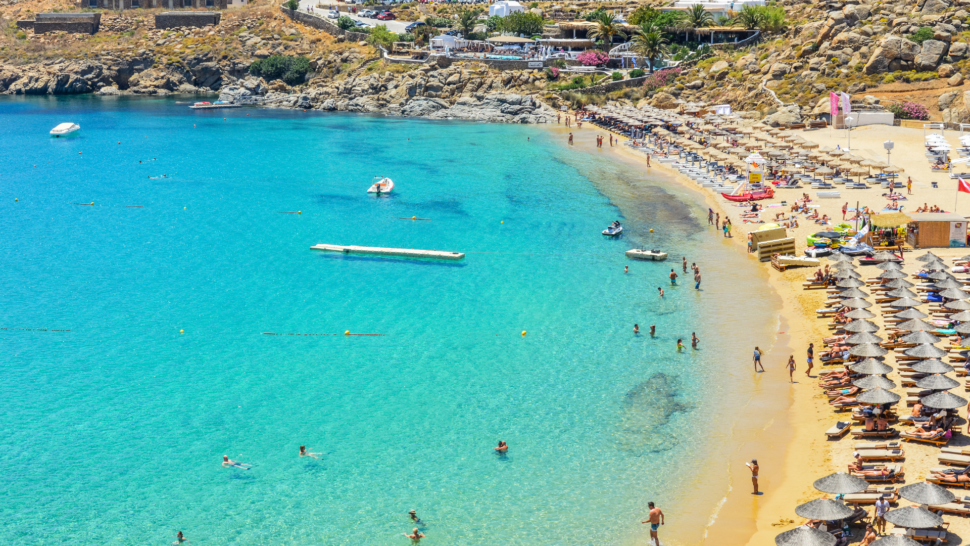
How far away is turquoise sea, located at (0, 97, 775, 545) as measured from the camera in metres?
24.9

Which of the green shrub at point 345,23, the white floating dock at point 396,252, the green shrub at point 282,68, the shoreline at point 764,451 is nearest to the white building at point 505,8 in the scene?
the green shrub at point 345,23

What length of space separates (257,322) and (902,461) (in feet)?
91.4

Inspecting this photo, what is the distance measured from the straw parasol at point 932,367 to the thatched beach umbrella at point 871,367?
0.88 meters

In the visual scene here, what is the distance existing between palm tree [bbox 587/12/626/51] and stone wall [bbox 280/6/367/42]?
33689mm

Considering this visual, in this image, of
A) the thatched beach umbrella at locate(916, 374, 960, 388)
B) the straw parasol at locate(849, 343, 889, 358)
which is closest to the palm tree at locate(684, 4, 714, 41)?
the straw parasol at locate(849, 343, 889, 358)

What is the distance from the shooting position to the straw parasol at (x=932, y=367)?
2719 cm

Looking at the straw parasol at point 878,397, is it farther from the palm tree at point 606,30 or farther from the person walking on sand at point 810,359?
the palm tree at point 606,30

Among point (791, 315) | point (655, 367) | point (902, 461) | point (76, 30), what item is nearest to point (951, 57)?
point (791, 315)

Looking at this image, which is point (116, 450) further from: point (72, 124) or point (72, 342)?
point (72, 124)

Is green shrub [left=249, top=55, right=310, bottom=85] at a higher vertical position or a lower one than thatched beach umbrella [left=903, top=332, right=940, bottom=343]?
higher

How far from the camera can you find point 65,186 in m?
70.0

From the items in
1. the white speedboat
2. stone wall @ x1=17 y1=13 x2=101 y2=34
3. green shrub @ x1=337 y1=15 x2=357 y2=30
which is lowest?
the white speedboat

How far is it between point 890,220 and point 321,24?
104549 mm

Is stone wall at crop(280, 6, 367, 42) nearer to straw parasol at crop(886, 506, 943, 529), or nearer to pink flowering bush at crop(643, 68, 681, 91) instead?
pink flowering bush at crop(643, 68, 681, 91)
